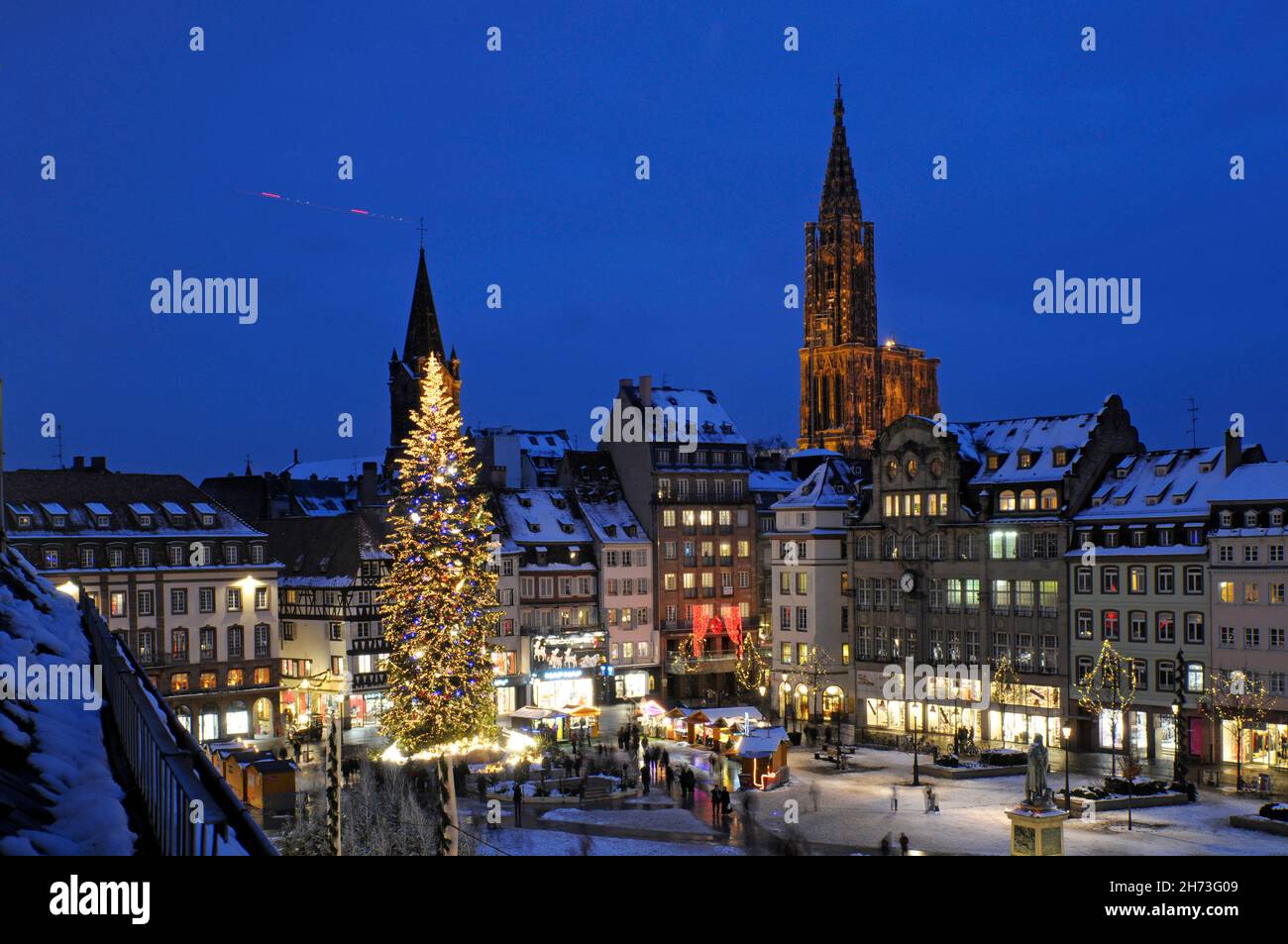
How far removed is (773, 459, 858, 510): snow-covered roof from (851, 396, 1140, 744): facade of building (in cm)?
254

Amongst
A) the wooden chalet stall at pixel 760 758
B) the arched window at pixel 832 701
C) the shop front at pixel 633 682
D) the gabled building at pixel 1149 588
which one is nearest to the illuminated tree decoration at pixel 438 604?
the wooden chalet stall at pixel 760 758

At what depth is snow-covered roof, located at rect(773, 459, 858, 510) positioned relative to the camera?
78125 millimetres

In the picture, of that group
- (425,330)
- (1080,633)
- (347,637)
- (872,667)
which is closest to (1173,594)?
(1080,633)

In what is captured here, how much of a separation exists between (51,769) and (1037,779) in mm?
29721

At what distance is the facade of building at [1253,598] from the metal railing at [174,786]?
174 ft

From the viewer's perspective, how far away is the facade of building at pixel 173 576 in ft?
214

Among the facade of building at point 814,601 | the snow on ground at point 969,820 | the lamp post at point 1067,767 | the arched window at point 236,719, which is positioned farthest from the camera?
the facade of building at point 814,601

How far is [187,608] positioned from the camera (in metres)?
68.6

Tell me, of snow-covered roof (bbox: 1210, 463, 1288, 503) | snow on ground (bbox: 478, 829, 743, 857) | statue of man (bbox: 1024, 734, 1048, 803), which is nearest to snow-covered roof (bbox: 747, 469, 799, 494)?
snow-covered roof (bbox: 1210, 463, 1288, 503)

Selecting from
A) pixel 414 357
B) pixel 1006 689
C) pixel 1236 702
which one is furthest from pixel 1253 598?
pixel 414 357

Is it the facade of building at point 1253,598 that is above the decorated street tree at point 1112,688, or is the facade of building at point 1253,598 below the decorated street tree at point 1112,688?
above

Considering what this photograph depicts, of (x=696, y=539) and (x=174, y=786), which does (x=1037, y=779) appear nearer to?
(x=174, y=786)

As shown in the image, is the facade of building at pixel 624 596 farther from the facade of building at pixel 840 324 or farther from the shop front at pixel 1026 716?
the facade of building at pixel 840 324
